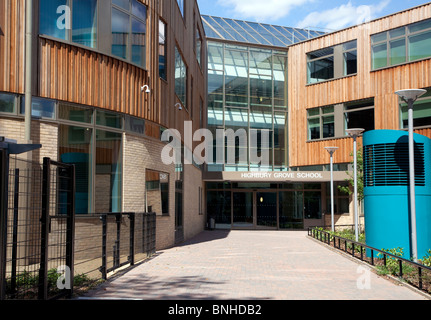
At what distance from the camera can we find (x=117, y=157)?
15766 mm

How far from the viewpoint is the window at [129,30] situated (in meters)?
15.6

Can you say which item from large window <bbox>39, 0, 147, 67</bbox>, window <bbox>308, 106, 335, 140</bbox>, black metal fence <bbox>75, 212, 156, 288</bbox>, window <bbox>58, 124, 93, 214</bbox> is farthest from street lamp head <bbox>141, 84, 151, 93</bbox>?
window <bbox>308, 106, 335, 140</bbox>

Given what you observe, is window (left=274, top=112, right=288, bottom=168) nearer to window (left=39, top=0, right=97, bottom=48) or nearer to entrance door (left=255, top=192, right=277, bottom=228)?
entrance door (left=255, top=192, right=277, bottom=228)

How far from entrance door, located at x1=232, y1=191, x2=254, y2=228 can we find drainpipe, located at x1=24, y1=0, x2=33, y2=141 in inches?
924

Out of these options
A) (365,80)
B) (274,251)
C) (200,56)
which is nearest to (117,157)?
(274,251)

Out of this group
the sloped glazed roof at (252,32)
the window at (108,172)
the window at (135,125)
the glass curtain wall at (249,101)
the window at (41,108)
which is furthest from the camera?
the sloped glazed roof at (252,32)

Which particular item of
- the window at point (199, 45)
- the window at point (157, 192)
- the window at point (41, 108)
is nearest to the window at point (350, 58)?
the window at point (199, 45)

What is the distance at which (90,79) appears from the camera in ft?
48.1

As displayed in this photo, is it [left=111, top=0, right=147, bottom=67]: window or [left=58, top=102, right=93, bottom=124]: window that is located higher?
[left=111, top=0, right=147, bottom=67]: window

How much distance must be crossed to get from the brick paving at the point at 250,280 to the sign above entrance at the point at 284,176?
15683 millimetres

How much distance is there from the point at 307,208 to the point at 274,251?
672 inches

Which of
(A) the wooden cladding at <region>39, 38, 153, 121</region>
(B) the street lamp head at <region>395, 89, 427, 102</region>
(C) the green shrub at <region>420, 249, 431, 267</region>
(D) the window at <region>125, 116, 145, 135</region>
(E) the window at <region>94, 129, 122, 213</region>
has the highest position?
(A) the wooden cladding at <region>39, 38, 153, 121</region>

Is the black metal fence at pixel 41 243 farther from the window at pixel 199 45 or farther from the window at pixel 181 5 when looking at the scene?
the window at pixel 199 45

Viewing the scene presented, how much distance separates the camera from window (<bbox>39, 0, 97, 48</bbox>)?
13641mm
